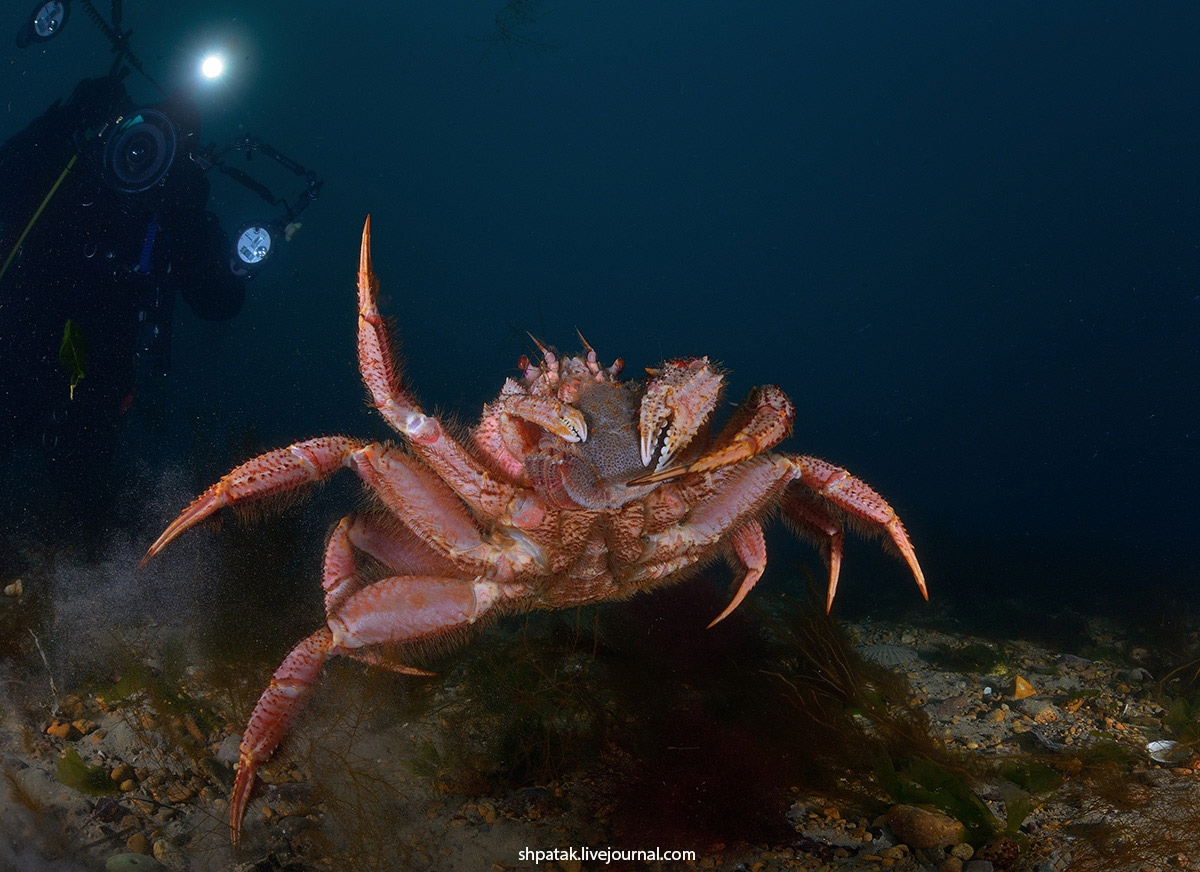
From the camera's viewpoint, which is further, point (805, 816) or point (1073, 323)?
point (1073, 323)

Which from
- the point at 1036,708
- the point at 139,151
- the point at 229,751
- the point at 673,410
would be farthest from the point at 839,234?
the point at 229,751

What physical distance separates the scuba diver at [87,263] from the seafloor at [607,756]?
392 centimetres

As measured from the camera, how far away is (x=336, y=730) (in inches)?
157

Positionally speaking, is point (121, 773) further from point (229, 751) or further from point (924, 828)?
point (924, 828)

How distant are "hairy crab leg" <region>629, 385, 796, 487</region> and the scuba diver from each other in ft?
28.3

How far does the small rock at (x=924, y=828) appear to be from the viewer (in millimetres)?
2639

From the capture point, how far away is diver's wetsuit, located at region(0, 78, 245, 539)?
7.47 m

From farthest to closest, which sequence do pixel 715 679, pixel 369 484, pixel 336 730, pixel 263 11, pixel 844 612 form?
pixel 263 11 < pixel 844 612 < pixel 715 679 < pixel 336 730 < pixel 369 484

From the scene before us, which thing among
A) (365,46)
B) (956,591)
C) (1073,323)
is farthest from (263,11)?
(1073,323)

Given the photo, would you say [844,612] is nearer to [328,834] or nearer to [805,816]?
[805,816]

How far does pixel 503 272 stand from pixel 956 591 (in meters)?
39.1

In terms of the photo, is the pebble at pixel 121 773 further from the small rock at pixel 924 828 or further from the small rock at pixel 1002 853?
the small rock at pixel 1002 853

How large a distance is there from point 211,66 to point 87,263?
543cm

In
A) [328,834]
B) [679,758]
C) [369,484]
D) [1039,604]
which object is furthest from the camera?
[1039,604]
